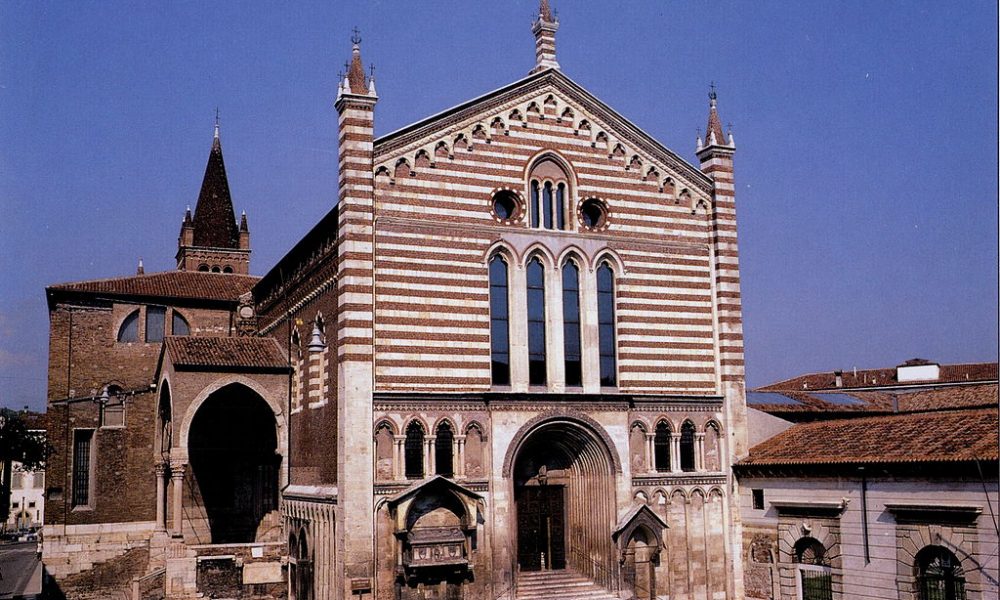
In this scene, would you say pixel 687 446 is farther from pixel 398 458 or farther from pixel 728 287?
pixel 398 458

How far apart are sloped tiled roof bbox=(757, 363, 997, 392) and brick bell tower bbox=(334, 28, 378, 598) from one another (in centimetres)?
2886

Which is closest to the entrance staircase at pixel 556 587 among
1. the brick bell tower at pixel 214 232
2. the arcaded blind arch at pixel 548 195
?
the arcaded blind arch at pixel 548 195

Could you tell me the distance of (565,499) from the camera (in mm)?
25406

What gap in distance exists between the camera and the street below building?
1494 inches

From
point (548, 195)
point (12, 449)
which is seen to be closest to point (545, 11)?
point (548, 195)

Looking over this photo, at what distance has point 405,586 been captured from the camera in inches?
870

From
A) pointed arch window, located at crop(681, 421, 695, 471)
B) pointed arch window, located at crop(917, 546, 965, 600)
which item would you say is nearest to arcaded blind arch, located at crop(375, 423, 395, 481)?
pointed arch window, located at crop(681, 421, 695, 471)

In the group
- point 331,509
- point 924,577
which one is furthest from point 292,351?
point 924,577

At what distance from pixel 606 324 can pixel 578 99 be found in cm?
596

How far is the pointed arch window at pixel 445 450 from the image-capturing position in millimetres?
23172

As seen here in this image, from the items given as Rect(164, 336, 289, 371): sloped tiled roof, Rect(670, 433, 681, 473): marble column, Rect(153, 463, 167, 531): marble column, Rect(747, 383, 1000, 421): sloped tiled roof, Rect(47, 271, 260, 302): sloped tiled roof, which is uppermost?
Rect(47, 271, 260, 302): sloped tiled roof

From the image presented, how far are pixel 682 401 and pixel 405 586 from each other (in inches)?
338

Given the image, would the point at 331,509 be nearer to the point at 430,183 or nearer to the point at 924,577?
the point at 430,183

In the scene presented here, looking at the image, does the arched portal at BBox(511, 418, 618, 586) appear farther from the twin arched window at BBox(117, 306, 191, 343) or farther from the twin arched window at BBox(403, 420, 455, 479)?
the twin arched window at BBox(117, 306, 191, 343)
